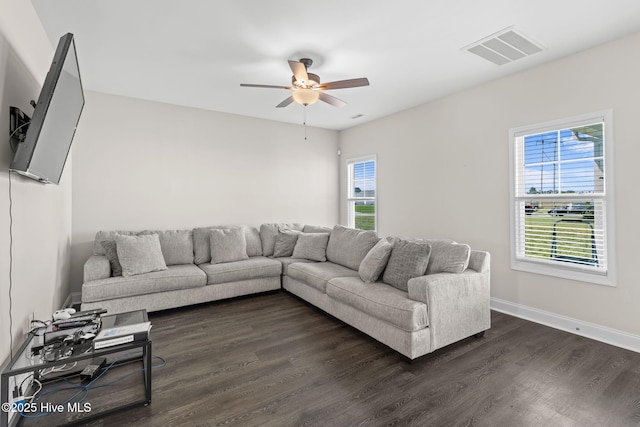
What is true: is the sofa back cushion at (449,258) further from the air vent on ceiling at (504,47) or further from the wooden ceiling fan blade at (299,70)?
the wooden ceiling fan blade at (299,70)

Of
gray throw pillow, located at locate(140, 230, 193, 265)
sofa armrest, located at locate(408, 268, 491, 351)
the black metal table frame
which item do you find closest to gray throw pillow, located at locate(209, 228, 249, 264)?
gray throw pillow, located at locate(140, 230, 193, 265)

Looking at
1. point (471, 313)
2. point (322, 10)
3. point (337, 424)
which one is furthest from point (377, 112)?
point (337, 424)

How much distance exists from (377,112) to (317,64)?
6.49ft

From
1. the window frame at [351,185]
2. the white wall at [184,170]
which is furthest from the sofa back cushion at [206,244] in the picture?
the window frame at [351,185]

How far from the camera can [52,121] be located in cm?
187

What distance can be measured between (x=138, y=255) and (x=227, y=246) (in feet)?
3.69

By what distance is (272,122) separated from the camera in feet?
18.1

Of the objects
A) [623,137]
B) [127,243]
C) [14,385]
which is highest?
[623,137]

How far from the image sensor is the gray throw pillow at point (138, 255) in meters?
3.49

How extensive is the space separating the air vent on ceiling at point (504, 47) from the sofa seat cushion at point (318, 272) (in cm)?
263

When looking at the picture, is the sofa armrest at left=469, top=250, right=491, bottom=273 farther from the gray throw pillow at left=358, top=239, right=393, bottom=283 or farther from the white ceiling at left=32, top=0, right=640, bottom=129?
the white ceiling at left=32, top=0, right=640, bottom=129

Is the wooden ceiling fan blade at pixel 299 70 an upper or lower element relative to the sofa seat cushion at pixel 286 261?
upper

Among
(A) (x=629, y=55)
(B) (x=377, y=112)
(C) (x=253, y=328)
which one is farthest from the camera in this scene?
(B) (x=377, y=112)

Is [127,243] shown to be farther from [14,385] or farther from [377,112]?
[377,112]
